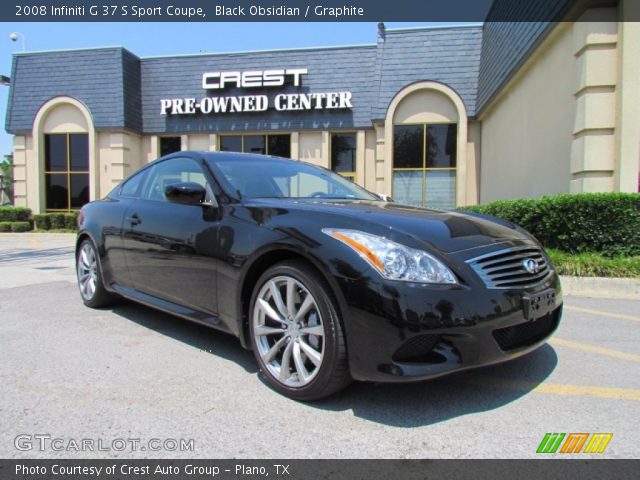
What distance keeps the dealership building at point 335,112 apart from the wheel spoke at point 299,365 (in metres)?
7.29

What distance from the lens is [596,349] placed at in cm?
364

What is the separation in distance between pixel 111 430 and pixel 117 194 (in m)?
2.87

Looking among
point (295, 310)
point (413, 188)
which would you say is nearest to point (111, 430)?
point (295, 310)

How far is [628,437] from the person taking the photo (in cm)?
226

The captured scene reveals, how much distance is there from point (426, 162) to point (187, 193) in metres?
13.4

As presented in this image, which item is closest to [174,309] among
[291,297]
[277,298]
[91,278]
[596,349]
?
[277,298]

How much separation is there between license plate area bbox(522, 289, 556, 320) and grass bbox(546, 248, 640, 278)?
361 cm

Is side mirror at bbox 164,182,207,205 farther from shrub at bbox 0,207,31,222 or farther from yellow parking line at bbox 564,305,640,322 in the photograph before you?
shrub at bbox 0,207,31,222

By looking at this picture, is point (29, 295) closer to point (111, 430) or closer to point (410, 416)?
point (111, 430)

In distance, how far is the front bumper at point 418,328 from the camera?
2.27m

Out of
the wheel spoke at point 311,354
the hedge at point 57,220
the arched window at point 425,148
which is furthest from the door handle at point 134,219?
the hedge at point 57,220

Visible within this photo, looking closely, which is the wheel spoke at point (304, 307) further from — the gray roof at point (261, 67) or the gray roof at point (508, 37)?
the gray roof at point (261, 67)

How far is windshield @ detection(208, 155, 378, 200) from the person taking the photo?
11.2 ft

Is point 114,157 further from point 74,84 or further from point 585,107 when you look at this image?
point 585,107
